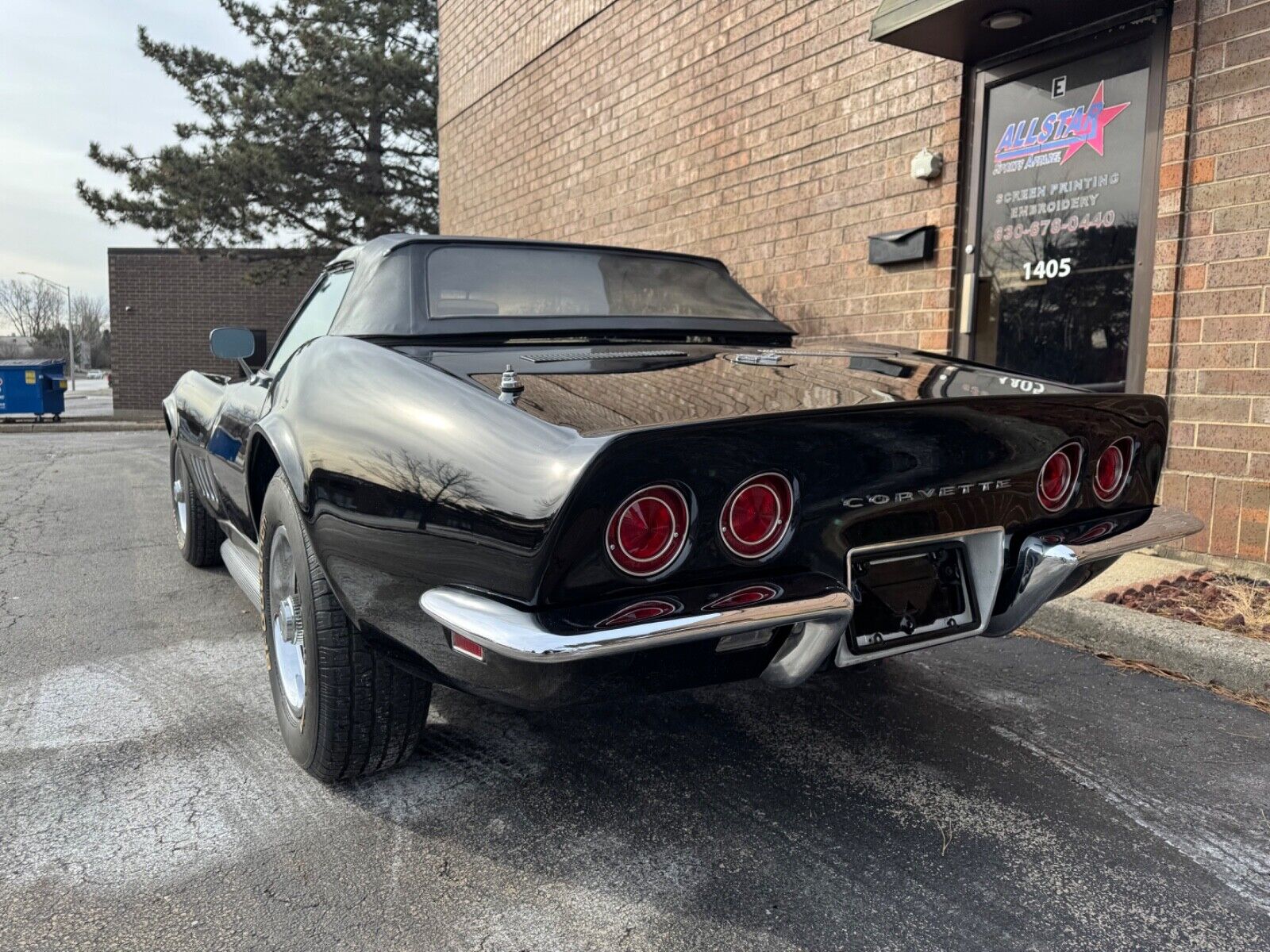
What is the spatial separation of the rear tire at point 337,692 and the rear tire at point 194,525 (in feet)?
8.16

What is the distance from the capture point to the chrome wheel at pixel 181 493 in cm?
476

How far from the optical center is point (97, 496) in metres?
7.79

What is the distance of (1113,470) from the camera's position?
2.45m

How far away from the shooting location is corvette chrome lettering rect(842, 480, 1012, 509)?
1.97 metres

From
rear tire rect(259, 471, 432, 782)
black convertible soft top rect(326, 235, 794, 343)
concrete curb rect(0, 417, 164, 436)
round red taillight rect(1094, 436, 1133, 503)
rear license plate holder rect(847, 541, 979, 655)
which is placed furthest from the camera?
concrete curb rect(0, 417, 164, 436)

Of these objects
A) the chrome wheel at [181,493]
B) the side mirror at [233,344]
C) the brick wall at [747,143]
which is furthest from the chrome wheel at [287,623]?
the brick wall at [747,143]

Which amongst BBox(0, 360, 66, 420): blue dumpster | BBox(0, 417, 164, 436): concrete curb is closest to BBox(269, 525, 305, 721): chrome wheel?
BBox(0, 417, 164, 436): concrete curb

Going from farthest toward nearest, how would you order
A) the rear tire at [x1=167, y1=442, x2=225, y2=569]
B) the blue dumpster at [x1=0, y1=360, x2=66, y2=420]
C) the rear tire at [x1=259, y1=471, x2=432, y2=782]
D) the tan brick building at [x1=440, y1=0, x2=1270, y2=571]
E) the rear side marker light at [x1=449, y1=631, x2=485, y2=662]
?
the blue dumpster at [x1=0, y1=360, x2=66, y2=420]
the rear tire at [x1=167, y1=442, x2=225, y2=569]
the tan brick building at [x1=440, y1=0, x2=1270, y2=571]
the rear tire at [x1=259, y1=471, x2=432, y2=782]
the rear side marker light at [x1=449, y1=631, x2=485, y2=662]

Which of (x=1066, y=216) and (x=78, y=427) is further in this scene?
(x=78, y=427)

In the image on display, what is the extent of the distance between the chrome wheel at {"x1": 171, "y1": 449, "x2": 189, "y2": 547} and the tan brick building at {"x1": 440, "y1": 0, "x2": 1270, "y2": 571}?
3.26m

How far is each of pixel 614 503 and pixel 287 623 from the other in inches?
52.6

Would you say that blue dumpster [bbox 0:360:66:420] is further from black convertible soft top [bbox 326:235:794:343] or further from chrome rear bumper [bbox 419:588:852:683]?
chrome rear bumper [bbox 419:588:852:683]

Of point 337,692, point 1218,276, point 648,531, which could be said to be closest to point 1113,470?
point 648,531

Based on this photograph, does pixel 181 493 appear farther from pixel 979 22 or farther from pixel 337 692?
pixel 979 22
